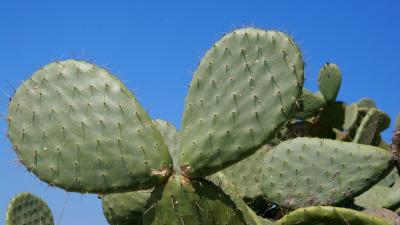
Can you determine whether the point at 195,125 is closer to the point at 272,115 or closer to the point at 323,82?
Answer: the point at 272,115

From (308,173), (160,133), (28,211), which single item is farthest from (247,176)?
(28,211)

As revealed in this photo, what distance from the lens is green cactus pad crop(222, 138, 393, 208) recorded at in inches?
119

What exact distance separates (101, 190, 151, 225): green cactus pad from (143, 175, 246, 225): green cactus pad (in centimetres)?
74

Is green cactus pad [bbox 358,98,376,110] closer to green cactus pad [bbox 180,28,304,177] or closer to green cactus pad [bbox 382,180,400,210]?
green cactus pad [bbox 382,180,400,210]

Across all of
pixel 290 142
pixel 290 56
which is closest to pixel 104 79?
pixel 290 56

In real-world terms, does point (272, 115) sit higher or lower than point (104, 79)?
lower

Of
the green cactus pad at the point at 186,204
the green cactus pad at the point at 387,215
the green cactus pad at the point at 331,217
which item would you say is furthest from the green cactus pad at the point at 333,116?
the green cactus pad at the point at 186,204

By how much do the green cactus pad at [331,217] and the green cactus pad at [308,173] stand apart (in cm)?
44

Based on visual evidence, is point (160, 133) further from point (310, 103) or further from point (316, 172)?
point (310, 103)

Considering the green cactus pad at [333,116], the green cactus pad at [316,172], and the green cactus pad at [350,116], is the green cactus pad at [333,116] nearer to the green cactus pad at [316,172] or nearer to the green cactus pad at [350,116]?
the green cactus pad at [350,116]

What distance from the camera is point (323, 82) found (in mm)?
5340

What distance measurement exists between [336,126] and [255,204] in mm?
2484

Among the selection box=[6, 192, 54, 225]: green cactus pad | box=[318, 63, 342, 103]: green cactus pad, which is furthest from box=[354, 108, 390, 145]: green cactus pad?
box=[6, 192, 54, 225]: green cactus pad

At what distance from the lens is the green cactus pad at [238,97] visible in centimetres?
217
